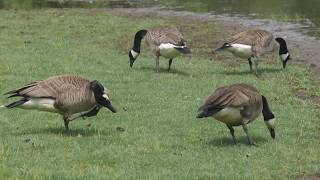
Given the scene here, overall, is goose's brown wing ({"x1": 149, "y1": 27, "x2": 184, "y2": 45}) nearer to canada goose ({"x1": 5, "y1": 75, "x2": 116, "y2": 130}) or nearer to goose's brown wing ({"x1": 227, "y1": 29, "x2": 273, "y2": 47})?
goose's brown wing ({"x1": 227, "y1": 29, "x2": 273, "y2": 47})

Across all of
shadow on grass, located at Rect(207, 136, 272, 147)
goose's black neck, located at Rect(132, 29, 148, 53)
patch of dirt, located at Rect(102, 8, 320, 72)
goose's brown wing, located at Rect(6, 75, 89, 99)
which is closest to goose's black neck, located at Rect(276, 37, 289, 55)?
patch of dirt, located at Rect(102, 8, 320, 72)

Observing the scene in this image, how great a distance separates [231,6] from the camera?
37.7 meters

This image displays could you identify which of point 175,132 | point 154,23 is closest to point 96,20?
point 154,23

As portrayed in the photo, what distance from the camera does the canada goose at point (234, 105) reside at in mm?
10336

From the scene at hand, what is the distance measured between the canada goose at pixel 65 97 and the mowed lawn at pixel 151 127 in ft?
1.76

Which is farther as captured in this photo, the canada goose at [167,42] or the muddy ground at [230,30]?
the muddy ground at [230,30]

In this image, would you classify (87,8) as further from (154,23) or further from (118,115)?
(118,115)

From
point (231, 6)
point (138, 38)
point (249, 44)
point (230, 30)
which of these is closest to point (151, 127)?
point (249, 44)

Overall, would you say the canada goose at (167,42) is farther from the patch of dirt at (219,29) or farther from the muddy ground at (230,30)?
the patch of dirt at (219,29)

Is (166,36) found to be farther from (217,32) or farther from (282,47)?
(217,32)

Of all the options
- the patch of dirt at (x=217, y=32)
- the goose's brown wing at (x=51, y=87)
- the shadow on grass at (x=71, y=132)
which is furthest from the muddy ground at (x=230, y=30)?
the goose's brown wing at (x=51, y=87)

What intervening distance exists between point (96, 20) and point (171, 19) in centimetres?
403

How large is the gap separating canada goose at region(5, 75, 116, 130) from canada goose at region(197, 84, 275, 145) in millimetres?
1920

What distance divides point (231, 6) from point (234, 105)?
2790cm
